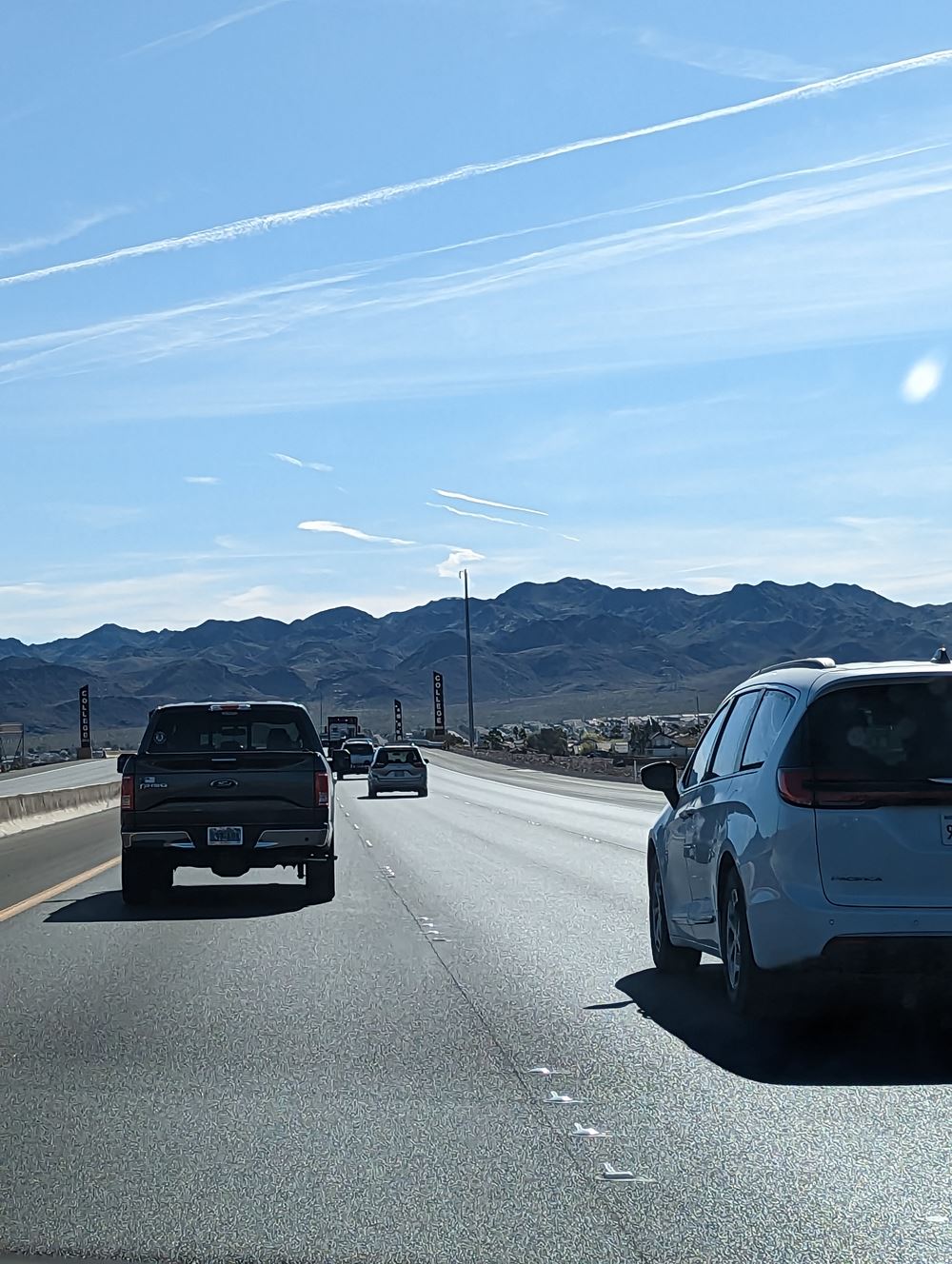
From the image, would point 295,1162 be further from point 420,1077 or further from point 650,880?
point 650,880

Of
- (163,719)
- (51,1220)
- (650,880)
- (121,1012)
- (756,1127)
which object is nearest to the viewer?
(51,1220)

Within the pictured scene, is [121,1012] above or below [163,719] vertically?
below

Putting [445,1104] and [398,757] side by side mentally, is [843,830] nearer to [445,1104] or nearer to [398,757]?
[445,1104]

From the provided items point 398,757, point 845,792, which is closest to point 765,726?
point 845,792

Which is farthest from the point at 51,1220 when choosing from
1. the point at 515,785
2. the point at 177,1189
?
the point at 515,785

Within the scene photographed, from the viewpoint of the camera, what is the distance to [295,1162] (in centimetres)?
672

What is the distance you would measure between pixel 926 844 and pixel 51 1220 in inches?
195

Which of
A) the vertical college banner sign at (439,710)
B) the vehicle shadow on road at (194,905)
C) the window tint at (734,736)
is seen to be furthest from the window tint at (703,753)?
the vertical college banner sign at (439,710)

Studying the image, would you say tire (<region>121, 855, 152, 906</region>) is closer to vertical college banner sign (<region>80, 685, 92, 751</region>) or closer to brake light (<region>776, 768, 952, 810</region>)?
brake light (<region>776, 768, 952, 810</region>)

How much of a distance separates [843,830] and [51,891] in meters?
12.5

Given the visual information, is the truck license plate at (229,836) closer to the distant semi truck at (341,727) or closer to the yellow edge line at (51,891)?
the yellow edge line at (51,891)

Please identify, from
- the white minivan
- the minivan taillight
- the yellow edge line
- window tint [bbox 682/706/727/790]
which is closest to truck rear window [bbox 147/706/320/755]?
the yellow edge line

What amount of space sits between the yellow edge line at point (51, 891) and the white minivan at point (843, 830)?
28.9 feet

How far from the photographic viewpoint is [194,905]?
17844 mm
